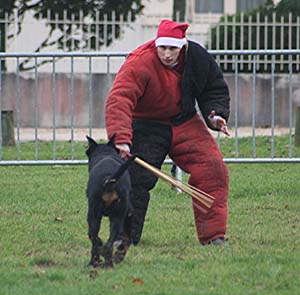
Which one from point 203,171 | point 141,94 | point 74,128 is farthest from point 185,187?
point 74,128

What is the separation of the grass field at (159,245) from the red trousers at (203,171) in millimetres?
167

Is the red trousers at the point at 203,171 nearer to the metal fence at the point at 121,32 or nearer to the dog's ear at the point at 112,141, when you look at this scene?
the dog's ear at the point at 112,141

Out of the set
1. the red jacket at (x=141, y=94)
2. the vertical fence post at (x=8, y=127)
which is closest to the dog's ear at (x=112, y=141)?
the red jacket at (x=141, y=94)

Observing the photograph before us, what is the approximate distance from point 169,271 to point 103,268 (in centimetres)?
39

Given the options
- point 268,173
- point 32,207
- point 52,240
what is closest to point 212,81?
point 52,240

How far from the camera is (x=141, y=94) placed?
7340 mm

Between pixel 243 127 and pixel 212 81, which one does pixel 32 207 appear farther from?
pixel 243 127

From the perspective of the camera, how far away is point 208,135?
7.73m

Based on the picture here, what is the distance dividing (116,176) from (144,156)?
3.78ft

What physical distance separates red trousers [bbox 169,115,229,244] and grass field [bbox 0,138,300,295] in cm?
17

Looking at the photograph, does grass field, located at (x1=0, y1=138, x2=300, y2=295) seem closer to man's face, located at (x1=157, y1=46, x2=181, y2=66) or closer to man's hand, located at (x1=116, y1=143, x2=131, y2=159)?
man's hand, located at (x1=116, y1=143, x2=131, y2=159)

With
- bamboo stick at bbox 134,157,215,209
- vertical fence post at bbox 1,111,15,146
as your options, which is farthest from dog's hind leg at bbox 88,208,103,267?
vertical fence post at bbox 1,111,15,146

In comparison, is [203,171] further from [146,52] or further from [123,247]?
[123,247]

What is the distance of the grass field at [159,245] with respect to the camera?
20.0 feet
